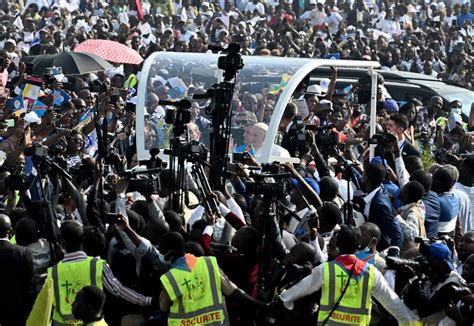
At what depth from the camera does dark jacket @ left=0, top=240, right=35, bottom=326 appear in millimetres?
10625

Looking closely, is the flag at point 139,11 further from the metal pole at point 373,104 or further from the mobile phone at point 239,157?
the mobile phone at point 239,157

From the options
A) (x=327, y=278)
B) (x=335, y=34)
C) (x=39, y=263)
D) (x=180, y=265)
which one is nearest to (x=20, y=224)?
(x=39, y=263)

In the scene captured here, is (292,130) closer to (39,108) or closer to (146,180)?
(146,180)

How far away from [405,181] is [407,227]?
1.49 m

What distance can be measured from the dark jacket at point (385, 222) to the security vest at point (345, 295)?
6.28 ft

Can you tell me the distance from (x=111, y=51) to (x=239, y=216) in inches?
466

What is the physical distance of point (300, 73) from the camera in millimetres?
14820

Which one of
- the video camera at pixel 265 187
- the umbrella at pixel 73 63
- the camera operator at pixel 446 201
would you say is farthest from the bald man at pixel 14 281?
the umbrella at pixel 73 63

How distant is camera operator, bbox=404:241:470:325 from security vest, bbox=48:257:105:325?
2235 mm

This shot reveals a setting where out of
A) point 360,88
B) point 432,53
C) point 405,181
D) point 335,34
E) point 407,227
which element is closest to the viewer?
point 407,227

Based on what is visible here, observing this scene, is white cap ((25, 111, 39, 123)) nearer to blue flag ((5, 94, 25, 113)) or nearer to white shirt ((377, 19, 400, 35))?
blue flag ((5, 94, 25, 113))

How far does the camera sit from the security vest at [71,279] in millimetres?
10148

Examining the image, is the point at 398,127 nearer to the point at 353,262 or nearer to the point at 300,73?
the point at 300,73

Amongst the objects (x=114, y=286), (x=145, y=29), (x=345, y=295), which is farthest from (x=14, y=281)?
(x=145, y=29)
